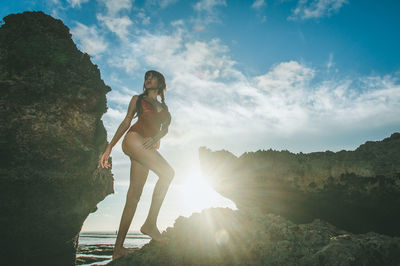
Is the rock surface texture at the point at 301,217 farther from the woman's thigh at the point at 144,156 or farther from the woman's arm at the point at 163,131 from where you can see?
the woman's arm at the point at 163,131

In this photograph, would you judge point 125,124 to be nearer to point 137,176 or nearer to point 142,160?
point 142,160

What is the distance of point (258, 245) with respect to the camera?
231cm

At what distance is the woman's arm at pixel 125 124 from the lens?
10.1 ft

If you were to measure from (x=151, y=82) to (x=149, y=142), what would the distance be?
3.47 ft

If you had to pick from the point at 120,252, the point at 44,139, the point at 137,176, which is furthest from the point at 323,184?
the point at 44,139

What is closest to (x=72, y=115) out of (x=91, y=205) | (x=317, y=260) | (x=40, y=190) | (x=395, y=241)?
(x=40, y=190)

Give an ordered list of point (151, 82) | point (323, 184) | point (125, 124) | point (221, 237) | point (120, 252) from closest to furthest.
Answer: point (221, 237), point (120, 252), point (323, 184), point (125, 124), point (151, 82)

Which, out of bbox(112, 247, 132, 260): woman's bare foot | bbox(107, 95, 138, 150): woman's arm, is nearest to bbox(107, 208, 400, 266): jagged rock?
bbox(112, 247, 132, 260): woman's bare foot

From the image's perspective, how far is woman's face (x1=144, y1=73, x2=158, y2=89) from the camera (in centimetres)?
347

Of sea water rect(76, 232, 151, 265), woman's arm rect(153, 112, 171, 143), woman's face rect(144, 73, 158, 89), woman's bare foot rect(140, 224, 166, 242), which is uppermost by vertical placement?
woman's face rect(144, 73, 158, 89)

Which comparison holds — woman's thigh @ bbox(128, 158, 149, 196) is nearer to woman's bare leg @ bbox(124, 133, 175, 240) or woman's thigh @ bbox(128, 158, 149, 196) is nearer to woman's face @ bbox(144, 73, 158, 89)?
woman's bare leg @ bbox(124, 133, 175, 240)

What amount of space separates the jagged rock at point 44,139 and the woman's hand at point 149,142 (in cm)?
377

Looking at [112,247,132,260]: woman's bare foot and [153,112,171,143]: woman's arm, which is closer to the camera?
[112,247,132,260]: woman's bare foot

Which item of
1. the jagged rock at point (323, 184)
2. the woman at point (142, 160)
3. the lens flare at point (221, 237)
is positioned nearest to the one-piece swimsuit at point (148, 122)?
the woman at point (142, 160)
